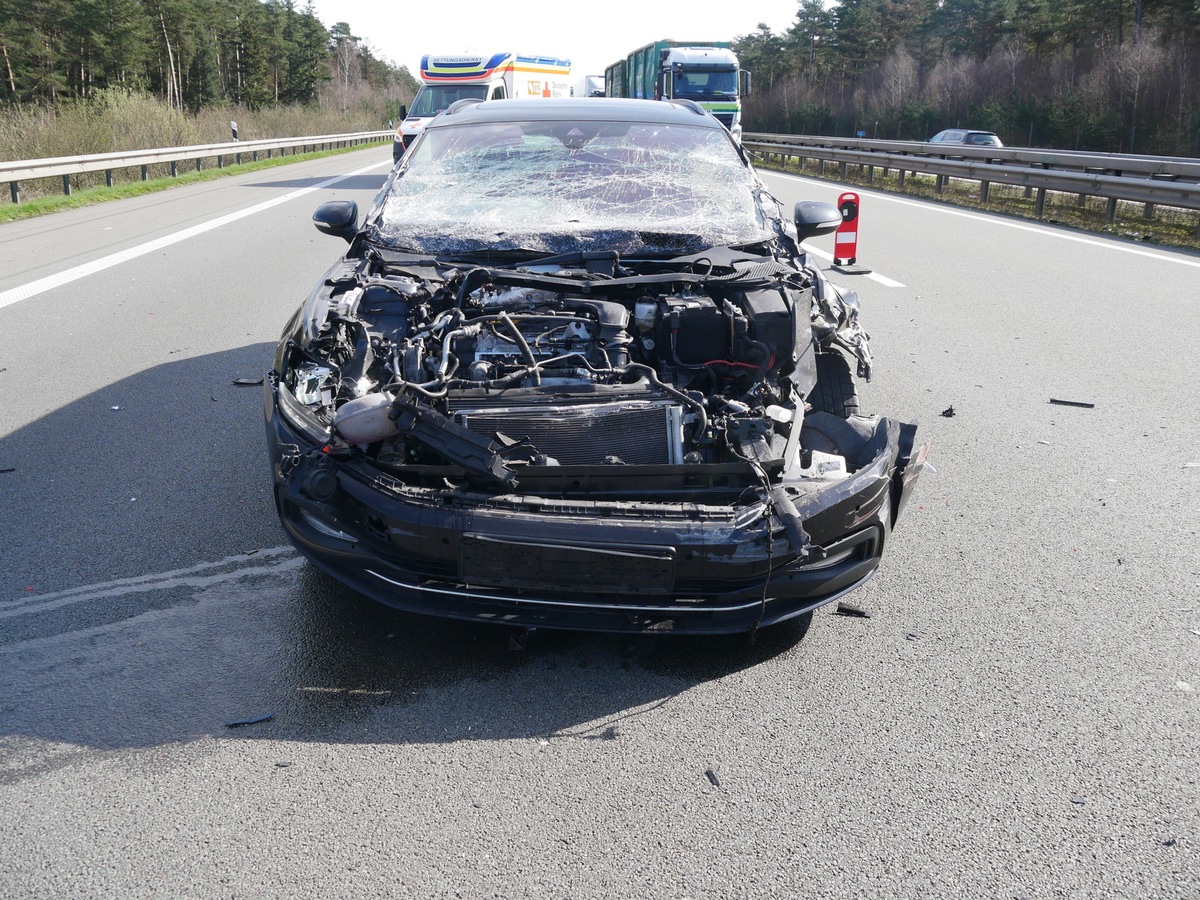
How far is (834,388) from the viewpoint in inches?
176

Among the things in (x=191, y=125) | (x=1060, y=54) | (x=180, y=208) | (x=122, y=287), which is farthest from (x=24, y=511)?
(x=1060, y=54)

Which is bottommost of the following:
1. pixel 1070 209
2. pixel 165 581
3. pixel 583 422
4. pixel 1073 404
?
pixel 165 581

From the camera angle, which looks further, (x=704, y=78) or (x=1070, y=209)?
(x=704, y=78)

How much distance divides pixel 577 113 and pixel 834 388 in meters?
2.47

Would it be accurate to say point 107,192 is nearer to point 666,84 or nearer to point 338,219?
point 666,84

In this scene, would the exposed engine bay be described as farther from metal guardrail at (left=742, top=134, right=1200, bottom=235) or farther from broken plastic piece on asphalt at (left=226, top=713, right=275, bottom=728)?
metal guardrail at (left=742, top=134, right=1200, bottom=235)

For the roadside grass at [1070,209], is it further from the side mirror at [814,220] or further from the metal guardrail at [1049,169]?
the side mirror at [814,220]

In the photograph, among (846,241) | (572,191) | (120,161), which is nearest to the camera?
(572,191)

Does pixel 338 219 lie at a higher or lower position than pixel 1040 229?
higher

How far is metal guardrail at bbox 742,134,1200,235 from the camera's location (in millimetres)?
14219

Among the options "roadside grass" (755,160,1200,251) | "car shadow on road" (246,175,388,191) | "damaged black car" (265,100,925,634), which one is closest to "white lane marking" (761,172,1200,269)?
"roadside grass" (755,160,1200,251)

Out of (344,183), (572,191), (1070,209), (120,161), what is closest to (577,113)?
(572,191)

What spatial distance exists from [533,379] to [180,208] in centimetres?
1538

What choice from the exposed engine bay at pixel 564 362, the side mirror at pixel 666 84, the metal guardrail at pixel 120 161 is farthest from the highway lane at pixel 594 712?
the side mirror at pixel 666 84
